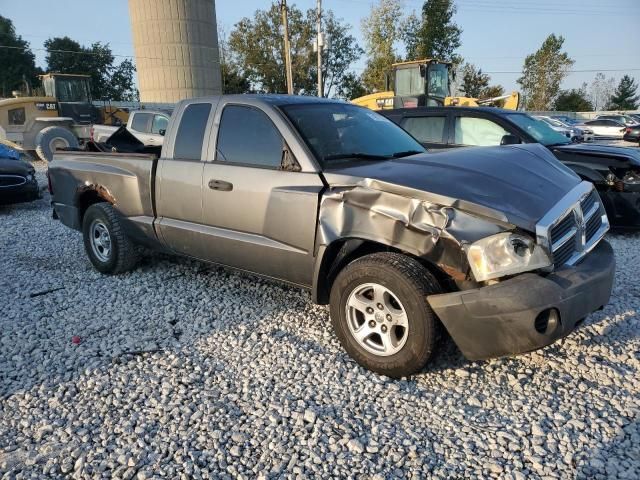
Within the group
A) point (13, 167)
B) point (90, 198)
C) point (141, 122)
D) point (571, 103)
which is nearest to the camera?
point (90, 198)

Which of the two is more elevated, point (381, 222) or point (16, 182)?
point (381, 222)

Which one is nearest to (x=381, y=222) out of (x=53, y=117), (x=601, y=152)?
(x=601, y=152)

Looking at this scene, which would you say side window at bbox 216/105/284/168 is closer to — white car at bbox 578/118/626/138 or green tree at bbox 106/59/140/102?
white car at bbox 578/118/626/138

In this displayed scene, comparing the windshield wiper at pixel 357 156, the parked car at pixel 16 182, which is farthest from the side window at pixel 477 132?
the parked car at pixel 16 182

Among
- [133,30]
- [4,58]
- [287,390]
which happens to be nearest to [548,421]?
[287,390]

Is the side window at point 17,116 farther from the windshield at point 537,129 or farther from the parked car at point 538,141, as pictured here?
the windshield at point 537,129

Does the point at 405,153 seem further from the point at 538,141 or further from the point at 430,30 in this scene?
the point at 430,30

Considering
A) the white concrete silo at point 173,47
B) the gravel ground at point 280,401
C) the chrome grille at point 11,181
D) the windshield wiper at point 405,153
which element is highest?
the white concrete silo at point 173,47

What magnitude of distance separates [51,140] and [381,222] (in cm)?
1690

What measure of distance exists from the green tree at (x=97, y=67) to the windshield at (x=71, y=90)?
133 ft

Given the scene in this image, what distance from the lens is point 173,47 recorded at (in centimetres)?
3669

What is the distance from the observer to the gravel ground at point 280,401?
2475 mm

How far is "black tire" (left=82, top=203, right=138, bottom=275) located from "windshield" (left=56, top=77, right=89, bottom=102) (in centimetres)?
A: 1560

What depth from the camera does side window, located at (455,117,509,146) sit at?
7.05 meters
